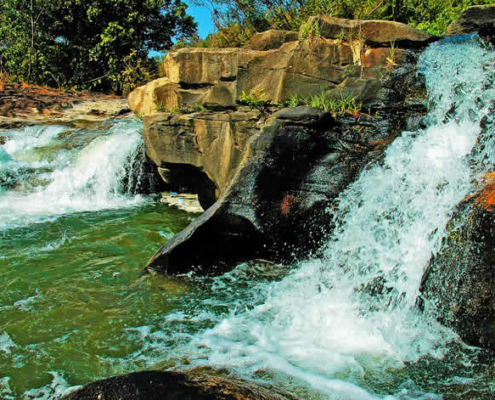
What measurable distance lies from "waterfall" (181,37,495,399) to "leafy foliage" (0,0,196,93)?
1336 centimetres

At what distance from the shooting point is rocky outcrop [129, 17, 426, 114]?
6078 millimetres

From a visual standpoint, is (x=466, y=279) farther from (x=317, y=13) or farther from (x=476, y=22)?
(x=317, y=13)

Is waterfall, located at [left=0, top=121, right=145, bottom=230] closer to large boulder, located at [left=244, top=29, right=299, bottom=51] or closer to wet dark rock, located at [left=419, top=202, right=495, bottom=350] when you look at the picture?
large boulder, located at [left=244, top=29, right=299, bottom=51]

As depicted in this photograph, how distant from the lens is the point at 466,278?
3645mm

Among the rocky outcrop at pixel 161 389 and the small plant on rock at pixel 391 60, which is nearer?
the rocky outcrop at pixel 161 389

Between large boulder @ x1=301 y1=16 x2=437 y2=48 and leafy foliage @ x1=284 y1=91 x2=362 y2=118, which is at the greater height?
large boulder @ x1=301 y1=16 x2=437 y2=48

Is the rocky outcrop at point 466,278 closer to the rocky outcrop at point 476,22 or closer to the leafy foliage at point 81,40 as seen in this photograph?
the rocky outcrop at point 476,22

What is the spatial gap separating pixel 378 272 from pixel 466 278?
3.04 ft

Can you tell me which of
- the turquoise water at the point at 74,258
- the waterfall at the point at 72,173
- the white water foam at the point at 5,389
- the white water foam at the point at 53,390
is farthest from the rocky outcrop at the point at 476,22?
the white water foam at the point at 5,389

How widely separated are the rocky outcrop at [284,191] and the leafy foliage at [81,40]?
12695 millimetres

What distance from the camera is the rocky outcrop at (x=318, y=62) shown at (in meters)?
6.08

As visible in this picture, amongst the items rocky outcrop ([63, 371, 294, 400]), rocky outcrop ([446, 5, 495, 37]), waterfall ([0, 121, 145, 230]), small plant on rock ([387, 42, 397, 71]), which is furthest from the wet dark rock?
waterfall ([0, 121, 145, 230])

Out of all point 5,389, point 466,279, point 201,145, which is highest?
point 201,145

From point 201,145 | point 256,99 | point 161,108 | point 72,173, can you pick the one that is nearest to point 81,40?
point 72,173
